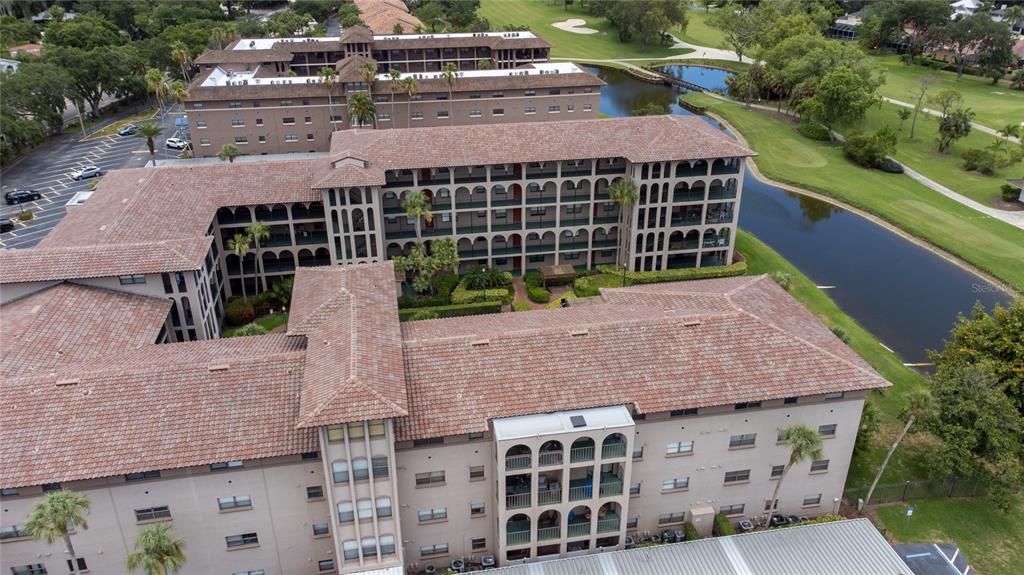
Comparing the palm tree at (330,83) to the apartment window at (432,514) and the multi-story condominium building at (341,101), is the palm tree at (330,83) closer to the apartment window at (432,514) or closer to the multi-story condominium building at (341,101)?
the multi-story condominium building at (341,101)

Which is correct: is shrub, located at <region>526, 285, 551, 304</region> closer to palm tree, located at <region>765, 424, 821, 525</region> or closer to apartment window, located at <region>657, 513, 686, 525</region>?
apartment window, located at <region>657, 513, 686, 525</region>

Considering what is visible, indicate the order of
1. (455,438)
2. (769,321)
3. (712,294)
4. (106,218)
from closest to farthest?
(455,438) → (769,321) → (712,294) → (106,218)

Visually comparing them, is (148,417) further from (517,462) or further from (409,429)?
(517,462)

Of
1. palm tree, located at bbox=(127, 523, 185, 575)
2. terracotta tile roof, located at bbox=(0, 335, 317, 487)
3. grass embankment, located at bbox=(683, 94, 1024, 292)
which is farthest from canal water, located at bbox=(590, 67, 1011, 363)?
palm tree, located at bbox=(127, 523, 185, 575)

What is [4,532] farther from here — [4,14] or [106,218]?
[4,14]

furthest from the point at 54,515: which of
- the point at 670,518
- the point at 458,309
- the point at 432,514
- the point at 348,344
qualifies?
the point at 458,309

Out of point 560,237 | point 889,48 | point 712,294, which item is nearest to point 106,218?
point 560,237
